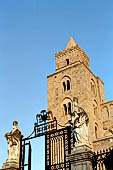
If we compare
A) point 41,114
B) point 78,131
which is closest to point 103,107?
point 41,114

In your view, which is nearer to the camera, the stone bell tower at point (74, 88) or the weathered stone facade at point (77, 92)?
the stone bell tower at point (74, 88)

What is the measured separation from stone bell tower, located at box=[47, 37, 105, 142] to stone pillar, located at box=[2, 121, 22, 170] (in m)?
15.8

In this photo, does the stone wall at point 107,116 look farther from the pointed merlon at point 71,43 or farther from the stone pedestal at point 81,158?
the stone pedestal at point 81,158

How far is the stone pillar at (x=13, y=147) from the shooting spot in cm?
1125

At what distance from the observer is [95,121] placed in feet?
95.7

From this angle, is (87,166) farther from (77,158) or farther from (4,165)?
(4,165)

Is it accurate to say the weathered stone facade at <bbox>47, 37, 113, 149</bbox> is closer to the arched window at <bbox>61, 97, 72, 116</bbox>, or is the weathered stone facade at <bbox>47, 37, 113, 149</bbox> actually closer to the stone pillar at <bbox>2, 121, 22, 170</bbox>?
the arched window at <bbox>61, 97, 72, 116</bbox>

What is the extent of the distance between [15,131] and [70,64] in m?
20.7

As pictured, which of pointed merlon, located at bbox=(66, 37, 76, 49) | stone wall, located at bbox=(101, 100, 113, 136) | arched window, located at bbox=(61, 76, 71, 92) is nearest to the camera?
stone wall, located at bbox=(101, 100, 113, 136)

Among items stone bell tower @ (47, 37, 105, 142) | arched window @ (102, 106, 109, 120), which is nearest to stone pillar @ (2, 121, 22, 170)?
stone bell tower @ (47, 37, 105, 142)

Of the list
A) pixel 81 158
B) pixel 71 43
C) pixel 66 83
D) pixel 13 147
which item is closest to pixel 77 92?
pixel 66 83

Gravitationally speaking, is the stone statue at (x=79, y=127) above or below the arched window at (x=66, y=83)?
below

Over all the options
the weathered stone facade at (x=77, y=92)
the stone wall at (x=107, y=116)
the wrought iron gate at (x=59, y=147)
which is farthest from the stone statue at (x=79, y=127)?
the stone wall at (x=107, y=116)

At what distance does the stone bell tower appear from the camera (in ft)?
93.8
